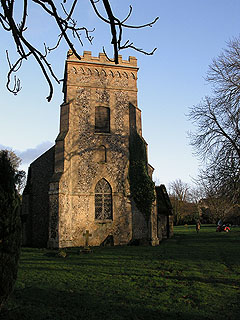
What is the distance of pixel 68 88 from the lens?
19.8m

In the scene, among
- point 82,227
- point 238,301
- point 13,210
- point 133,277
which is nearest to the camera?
point 13,210

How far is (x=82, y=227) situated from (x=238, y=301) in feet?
40.0

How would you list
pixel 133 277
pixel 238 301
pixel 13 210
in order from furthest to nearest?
1. pixel 133 277
2. pixel 238 301
3. pixel 13 210

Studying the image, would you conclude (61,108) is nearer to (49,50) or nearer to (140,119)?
(140,119)

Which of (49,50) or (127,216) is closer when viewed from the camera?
(49,50)

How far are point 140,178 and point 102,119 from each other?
16.0ft

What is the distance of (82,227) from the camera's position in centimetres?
1784

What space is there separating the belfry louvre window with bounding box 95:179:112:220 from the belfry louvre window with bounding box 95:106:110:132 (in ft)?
12.0

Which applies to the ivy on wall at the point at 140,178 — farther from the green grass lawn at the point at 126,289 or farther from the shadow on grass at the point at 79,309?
the shadow on grass at the point at 79,309

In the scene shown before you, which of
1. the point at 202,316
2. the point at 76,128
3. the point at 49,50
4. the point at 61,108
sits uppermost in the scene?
the point at 61,108

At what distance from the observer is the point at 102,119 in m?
20.1

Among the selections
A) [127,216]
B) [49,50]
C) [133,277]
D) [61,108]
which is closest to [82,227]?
[127,216]

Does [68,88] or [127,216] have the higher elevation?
[68,88]

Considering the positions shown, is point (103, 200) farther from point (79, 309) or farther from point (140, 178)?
point (79, 309)
